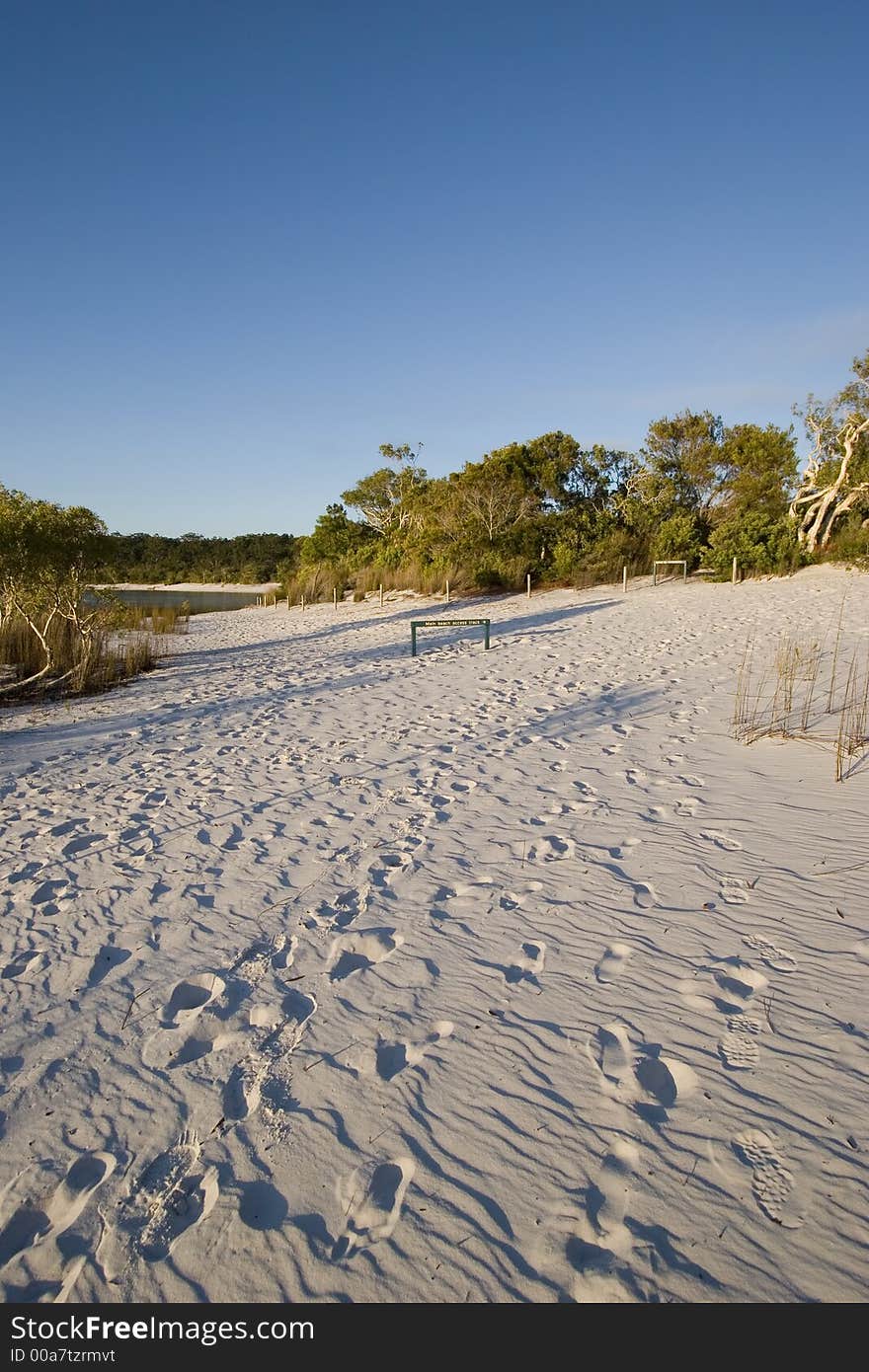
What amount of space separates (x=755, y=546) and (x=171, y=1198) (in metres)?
23.6

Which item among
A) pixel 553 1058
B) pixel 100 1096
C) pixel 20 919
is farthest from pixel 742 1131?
pixel 20 919

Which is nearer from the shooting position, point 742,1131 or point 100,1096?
point 742,1131

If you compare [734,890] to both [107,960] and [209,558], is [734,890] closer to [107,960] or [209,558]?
[107,960]

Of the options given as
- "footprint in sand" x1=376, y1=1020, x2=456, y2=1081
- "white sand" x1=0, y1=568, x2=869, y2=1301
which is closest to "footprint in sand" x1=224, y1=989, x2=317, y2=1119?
"white sand" x1=0, y1=568, x2=869, y2=1301

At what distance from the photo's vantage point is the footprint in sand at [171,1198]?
1848mm

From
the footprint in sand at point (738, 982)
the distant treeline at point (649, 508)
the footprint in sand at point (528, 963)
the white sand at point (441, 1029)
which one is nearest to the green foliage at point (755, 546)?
the distant treeline at point (649, 508)

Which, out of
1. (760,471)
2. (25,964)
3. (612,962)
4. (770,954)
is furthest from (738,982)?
(760,471)

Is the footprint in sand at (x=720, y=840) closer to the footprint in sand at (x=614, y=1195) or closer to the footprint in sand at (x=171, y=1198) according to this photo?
the footprint in sand at (x=614, y=1195)

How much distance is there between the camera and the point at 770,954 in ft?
9.74

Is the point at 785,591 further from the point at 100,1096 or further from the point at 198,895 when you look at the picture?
the point at 100,1096

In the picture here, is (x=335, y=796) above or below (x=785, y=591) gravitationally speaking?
below

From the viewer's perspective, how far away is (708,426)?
27.4 meters

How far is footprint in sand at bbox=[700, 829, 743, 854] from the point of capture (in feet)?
13.2
